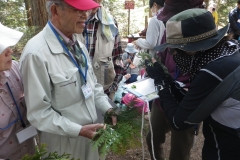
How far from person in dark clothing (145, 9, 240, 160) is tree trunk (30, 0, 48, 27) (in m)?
2.94

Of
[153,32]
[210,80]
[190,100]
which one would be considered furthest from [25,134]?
[153,32]

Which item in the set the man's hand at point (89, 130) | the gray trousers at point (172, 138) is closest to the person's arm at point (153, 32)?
the gray trousers at point (172, 138)

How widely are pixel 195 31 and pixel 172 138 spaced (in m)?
1.29

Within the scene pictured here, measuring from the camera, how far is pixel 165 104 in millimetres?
1802

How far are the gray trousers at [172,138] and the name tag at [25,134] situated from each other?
4.39ft

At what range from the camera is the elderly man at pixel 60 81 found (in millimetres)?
1462

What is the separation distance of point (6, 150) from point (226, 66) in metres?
1.50

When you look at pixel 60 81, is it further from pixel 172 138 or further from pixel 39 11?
pixel 39 11

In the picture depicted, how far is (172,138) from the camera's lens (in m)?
2.42

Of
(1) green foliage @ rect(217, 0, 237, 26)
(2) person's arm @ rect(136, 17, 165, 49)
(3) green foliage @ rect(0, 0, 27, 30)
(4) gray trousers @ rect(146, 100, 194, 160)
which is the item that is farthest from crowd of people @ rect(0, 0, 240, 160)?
→ (1) green foliage @ rect(217, 0, 237, 26)

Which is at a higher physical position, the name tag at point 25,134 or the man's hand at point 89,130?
the man's hand at point 89,130

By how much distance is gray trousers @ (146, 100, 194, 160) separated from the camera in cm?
236

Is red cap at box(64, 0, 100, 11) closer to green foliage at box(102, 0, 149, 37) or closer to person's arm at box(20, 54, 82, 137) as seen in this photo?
person's arm at box(20, 54, 82, 137)

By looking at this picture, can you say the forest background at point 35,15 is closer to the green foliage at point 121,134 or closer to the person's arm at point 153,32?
the person's arm at point 153,32
